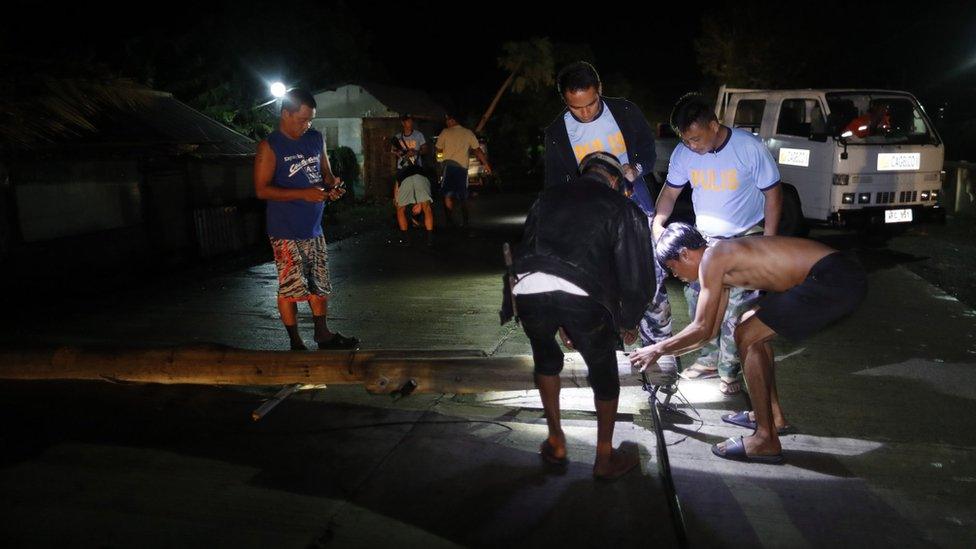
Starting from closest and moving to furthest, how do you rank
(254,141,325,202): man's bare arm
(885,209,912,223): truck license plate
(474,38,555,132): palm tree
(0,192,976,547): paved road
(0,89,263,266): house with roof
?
(0,192,976,547): paved road → (254,141,325,202): man's bare arm → (0,89,263,266): house with roof → (885,209,912,223): truck license plate → (474,38,555,132): palm tree

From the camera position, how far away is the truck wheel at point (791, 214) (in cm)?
988

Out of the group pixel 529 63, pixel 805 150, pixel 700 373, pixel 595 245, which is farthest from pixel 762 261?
pixel 529 63

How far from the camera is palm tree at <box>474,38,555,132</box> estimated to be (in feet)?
114

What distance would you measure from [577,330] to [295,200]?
276 cm

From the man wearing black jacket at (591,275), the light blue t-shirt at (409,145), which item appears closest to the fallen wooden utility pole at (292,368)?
the man wearing black jacket at (591,275)

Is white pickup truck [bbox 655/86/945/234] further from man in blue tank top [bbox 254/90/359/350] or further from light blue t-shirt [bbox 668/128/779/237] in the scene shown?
man in blue tank top [bbox 254/90/359/350]

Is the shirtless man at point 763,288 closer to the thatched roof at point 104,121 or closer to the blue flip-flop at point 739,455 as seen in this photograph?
the blue flip-flop at point 739,455

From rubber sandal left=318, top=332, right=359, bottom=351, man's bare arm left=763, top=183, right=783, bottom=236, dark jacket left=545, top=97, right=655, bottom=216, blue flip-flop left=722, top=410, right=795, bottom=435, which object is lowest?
blue flip-flop left=722, top=410, right=795, bottom=435

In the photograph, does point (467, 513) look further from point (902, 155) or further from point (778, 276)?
point (902, 155)

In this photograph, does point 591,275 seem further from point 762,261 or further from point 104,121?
point 104,121

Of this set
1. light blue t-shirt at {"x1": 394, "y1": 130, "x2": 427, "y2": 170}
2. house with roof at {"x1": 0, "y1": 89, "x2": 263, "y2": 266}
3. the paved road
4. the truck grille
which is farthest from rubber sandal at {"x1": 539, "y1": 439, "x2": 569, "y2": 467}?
the truck grille

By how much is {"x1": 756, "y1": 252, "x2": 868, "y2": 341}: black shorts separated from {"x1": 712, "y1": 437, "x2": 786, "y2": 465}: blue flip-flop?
2.03 feet

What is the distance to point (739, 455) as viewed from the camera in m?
4.04

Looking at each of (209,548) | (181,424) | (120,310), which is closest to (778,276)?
(209,548)
